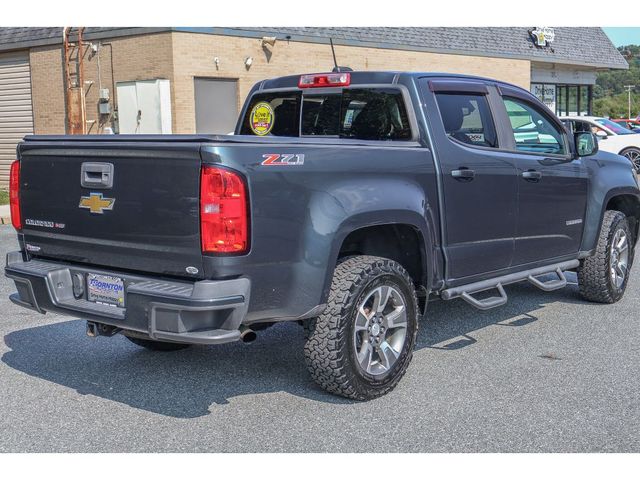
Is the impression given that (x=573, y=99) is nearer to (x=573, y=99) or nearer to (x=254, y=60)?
(x=573, y=99)

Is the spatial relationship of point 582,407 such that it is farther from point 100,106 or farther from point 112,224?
point 100,106

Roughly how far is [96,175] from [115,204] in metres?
A: 0.23

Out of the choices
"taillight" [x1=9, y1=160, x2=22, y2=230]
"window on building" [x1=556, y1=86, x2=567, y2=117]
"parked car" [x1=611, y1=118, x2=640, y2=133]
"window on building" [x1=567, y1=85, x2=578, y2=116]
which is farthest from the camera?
"window on building" [x1=567, y1=85, x2=578, y2=116]

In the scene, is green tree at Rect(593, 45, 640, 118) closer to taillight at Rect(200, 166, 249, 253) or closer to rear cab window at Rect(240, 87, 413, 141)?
rear cab window at Rect(240, 87, 413, 141)

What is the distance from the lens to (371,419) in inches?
182

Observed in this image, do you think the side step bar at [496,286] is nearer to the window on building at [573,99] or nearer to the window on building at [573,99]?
the window on building at [573,99]

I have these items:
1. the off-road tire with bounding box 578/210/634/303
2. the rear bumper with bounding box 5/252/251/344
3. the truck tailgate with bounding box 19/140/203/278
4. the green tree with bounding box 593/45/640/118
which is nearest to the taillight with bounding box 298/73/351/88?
the truck tailgate with bounding box 19/140/203/278

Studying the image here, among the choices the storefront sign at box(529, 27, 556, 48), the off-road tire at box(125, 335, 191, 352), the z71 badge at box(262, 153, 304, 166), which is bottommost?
the off-road tire at box(125, 335, 191, 352)

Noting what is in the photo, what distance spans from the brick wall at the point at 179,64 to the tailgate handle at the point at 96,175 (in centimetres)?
1420

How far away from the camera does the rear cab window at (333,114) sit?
5.64 m

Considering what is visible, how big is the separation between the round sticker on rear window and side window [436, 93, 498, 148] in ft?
4.77


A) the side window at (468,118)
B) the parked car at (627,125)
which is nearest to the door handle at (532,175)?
the side window at (468,118)

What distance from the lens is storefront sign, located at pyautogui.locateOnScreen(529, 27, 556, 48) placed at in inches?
1146

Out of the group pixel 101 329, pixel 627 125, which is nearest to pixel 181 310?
pixel 101 329
